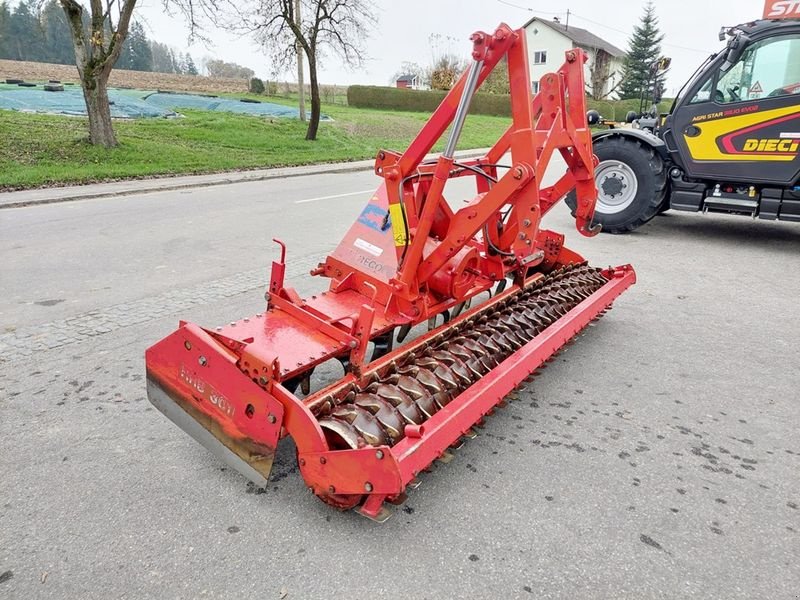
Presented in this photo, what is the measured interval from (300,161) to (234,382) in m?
15.1

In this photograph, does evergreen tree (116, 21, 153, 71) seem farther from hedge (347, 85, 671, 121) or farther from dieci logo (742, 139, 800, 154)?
dieci logo (742, 139, 800, 154)

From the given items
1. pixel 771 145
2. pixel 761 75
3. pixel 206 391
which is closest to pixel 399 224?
pixel 206 391

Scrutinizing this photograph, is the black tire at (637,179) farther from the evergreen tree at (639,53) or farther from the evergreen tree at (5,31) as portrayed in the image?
the evergreen tree at (5,31)

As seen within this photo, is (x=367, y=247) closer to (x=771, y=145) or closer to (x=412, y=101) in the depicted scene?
(x=771, y=145)

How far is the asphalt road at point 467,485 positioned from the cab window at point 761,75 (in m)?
3.43

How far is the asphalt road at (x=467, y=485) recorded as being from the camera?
2.19 metres

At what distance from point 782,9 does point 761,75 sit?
136 cm

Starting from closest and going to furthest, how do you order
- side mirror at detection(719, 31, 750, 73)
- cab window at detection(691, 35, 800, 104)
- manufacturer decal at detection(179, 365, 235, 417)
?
manufacturer decal at detection(179, 365, 235, 417) → cab window at detection(691, 35, 800, 104) → side mirror at detection(719, 31, 750, 73)

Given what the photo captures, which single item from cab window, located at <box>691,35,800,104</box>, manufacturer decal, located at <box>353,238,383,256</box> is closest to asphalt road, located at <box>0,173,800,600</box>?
manufacturer decal, located at <box>353,238,383,256</box>

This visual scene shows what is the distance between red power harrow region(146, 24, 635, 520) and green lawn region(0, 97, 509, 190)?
34.6ft

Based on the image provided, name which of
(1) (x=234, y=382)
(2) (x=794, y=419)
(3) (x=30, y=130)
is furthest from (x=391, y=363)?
(3) (x=30, y=130)

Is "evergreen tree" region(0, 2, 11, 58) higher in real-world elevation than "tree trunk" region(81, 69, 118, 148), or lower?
higher

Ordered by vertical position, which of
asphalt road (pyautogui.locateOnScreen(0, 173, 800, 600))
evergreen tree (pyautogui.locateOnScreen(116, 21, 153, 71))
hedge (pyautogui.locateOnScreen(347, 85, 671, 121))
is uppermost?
evergreen tree (pyautogui.locateOnScreen(116, 21, 153, 71))

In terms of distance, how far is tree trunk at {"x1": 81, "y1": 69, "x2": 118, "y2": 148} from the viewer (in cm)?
1422
